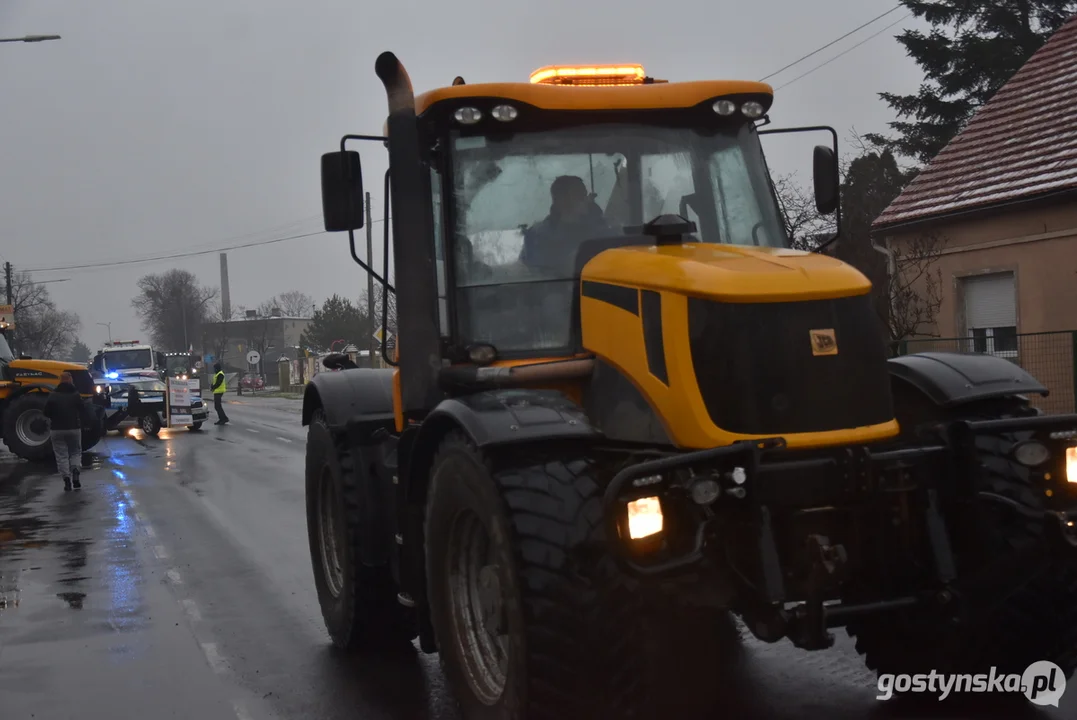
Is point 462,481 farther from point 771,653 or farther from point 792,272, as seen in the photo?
point 771,653

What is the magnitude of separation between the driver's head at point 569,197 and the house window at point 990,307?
13.2 metres

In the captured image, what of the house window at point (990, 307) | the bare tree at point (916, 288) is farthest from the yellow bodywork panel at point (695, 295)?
the bare tree at point (916, 288)

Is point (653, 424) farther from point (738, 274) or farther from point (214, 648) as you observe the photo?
point (214, 648)

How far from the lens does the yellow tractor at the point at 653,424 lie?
4180mm

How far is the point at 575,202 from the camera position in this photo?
5.29 metres

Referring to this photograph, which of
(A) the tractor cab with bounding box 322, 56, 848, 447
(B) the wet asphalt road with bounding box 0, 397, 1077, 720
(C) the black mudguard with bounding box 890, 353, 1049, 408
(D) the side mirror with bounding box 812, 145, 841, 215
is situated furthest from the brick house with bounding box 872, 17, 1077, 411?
(A) the tractor cab with bounding box 322, 56, 848, 447

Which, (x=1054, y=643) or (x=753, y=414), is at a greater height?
(x=753, y=414)

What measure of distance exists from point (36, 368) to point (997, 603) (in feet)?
79.8

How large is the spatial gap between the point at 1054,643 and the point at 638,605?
199cm

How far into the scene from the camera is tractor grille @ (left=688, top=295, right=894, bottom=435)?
14.2 feet

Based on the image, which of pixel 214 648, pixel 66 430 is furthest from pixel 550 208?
pixel 66 430

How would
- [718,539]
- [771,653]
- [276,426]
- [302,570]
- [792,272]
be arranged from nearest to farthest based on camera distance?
[718,539], [792,272], [771,653], [302,570], [276,426]

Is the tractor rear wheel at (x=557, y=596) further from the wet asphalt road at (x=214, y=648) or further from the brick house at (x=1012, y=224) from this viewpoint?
the brick house at (x=1012, y=224)

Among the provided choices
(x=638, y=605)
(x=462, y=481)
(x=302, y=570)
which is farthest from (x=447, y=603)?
(x=302, y=570)
